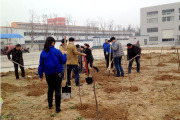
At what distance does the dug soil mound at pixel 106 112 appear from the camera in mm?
3632

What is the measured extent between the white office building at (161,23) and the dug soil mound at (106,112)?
165 feet

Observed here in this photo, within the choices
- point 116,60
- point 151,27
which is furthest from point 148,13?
point 116,60

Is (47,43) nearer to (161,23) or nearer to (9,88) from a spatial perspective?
(9,88)

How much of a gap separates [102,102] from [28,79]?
15.4ft

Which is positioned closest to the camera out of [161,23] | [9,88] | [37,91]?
[37,91]

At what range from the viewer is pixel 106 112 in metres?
3.86

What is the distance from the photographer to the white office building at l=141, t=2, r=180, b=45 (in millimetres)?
50391

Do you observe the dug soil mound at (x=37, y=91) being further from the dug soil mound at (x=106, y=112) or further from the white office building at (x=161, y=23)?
the white office building at (x=161, y=23)

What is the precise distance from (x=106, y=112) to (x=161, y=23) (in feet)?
179

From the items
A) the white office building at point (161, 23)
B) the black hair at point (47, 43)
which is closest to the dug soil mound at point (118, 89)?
the black hair at point (47, 43)


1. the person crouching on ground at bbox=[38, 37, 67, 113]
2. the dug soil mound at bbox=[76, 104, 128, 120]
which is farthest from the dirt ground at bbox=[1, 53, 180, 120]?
the person crouching on ground at bbox=[38, 37, 67, 113]

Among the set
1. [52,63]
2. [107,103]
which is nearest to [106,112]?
[107,103]

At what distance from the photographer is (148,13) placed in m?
54.2

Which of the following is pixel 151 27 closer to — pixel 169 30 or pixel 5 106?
pixel 169 30
